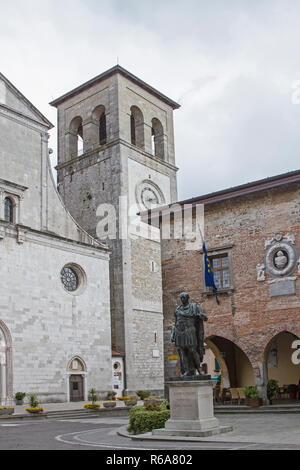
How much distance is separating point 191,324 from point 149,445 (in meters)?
3.01

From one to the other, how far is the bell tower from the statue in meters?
21.9

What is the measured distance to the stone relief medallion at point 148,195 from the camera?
128ft

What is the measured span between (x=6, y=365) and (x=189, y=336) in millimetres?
15932

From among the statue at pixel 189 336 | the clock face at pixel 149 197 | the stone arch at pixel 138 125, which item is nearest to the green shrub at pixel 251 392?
the statue at pixel 189 336

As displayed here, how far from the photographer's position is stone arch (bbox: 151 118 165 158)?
1711 inches

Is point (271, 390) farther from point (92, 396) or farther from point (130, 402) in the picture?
point (92, 396)

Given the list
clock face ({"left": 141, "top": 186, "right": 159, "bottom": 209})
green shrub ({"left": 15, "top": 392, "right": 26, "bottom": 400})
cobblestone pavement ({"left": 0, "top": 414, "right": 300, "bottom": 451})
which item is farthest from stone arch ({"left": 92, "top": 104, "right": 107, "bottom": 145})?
cobblestone pavement ({"left": 0, "top": 414, "right": 300, "bottom": 451})

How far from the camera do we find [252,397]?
18484mm

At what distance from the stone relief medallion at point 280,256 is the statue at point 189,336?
6329 millimetres

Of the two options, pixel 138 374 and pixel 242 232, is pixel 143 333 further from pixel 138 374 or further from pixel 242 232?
pixel 242 232

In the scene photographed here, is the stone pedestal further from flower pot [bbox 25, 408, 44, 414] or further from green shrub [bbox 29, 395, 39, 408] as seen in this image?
green shrub [bbox 29, 395, 39, 408]

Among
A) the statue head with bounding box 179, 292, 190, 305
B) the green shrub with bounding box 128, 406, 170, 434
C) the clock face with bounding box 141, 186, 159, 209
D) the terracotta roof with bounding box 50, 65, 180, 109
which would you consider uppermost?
the terracotta roof with bounding box 50, 65, 180, 109

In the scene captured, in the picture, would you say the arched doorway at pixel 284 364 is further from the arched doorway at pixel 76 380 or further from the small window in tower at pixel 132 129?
the small window in tower at pixel 132 129
